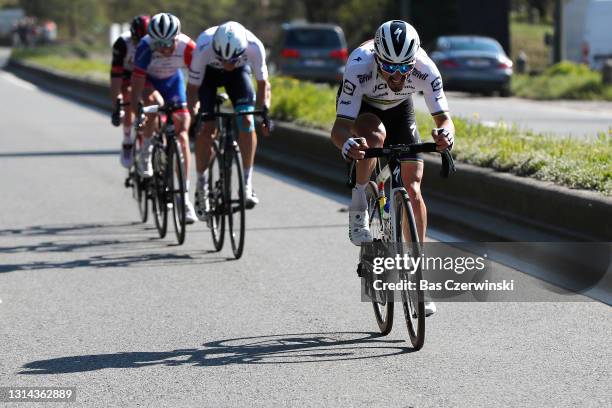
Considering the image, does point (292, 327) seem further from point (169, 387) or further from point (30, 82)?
point (30, 82)

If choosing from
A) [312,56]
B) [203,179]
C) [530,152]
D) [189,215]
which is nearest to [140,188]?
[189,215]

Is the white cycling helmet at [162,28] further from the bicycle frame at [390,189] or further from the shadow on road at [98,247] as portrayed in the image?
the bicycle frame at [390,189]

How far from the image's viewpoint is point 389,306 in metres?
7.77

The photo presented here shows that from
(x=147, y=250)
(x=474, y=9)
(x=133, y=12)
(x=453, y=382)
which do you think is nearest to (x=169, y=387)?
(x=453, y=382)

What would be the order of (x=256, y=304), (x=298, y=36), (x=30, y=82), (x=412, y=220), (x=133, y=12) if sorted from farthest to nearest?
1. (x=133, y=12)
2. (x=30, y=82)
3. (x=298, y=36)
4. (x=256, y=304)
5. (x=412, y=220)

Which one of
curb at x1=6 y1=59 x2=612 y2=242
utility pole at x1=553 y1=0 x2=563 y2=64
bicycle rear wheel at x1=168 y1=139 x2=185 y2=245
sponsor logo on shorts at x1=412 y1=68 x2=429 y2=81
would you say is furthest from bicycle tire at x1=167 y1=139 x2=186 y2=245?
utility pole at x1=553 y1=0 x2=563 y2=64

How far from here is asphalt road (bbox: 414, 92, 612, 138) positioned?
23.1 meters

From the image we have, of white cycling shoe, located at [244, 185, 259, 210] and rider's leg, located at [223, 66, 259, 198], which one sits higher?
rider's leg, located at [223, 66, 259, 198]

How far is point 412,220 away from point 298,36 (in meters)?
28.6

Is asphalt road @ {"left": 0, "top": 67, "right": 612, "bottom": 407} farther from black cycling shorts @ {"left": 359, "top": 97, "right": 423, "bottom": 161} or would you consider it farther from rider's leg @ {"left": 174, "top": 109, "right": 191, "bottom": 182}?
black cycling shorts @ {"left": 359, "top": 97, "right": 423, "bottom": 161}

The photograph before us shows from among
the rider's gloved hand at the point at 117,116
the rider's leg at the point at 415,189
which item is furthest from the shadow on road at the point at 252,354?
the rider's gloved hand at the point at 117,116

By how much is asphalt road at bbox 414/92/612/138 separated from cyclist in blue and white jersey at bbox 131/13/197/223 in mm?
9860

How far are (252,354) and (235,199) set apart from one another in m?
3.60

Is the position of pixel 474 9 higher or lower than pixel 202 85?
lower
